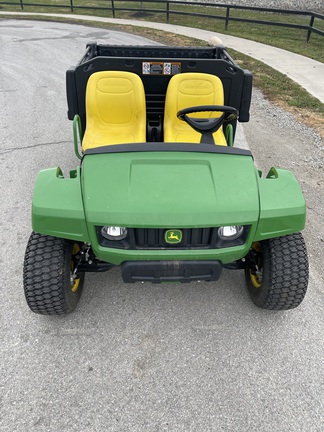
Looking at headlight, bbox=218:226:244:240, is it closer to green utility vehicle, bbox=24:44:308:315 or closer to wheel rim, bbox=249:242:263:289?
green utility vehicle, bbox=24:44:308:315

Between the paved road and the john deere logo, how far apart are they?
0.71 metres

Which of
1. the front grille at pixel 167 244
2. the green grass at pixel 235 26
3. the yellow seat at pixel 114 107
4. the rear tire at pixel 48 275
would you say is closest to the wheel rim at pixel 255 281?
the front grille at pixel 167 244

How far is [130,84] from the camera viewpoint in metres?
3.49

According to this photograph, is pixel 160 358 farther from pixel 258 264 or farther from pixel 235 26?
pixel 235 26

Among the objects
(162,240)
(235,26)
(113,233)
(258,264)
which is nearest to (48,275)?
(113,233)

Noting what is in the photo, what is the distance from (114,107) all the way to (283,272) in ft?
7.17

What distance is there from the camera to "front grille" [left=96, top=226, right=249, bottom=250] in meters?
2.05

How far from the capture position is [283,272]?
2.26 metres

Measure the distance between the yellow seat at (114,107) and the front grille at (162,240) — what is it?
1516 mm

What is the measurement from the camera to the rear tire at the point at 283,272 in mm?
2264

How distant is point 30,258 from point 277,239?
58.2 inches

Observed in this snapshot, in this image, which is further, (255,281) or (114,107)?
(114,107)

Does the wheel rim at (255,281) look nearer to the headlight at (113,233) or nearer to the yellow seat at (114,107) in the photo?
the headlight at (113,233)

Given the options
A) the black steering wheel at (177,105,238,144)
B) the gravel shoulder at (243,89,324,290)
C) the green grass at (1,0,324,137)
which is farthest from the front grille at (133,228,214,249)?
the green grass at (1,0,324,137)
